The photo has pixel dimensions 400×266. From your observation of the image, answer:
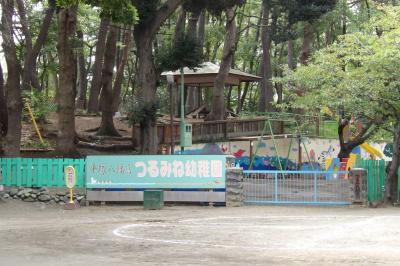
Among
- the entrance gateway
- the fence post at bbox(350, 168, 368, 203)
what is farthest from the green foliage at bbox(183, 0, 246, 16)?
the fence post at bbox(350, 168, 368, 203)

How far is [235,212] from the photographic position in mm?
17906

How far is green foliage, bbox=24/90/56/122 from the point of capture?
26.7 metres

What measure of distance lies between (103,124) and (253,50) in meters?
28.8

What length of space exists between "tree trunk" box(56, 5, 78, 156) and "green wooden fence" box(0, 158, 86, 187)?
2.00 meters

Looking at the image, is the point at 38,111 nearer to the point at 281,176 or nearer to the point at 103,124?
the point at 103,124

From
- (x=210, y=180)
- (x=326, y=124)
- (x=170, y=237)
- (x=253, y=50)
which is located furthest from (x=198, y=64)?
(x=253, y=50)

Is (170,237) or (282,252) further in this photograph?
(170,237)

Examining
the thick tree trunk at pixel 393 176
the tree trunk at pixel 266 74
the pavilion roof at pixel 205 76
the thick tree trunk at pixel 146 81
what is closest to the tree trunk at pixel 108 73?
the thick tree trunk at pixel 146 81

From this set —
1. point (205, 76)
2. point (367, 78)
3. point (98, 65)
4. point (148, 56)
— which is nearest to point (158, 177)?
point (148, 56)

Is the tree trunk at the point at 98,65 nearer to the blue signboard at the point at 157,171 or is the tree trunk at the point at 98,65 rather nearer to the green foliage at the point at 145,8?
the green foliage at the point at 145,8

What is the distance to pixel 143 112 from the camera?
22.2 meters

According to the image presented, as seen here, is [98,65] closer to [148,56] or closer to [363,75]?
[148,56]

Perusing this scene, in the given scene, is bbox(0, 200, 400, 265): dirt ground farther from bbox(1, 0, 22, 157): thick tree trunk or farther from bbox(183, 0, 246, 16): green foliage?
bbox(183, 0, 246, 16): green foliage

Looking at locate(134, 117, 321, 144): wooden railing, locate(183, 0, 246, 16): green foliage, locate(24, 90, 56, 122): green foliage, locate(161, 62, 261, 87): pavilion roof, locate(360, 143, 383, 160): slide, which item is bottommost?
locate(360, 143, 383, 160): slide
